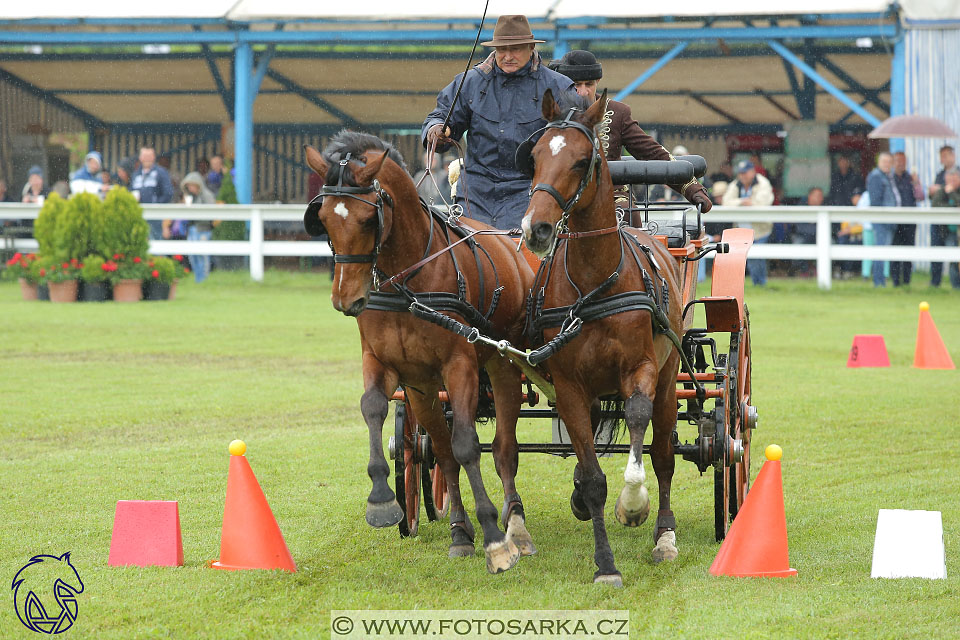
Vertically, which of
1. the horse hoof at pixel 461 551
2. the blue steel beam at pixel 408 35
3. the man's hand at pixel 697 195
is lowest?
the horse hoof at pixel 461 551

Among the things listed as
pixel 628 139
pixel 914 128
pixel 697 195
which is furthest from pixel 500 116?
pixel 914 128

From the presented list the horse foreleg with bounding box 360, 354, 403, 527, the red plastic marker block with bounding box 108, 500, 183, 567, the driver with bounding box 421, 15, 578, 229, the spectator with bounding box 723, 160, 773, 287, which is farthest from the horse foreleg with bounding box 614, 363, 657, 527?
the spectator with bounding box 723, 160, 773, 287

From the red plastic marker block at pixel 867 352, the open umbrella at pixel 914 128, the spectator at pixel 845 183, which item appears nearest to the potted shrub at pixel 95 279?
the red plastic marker block at pixel 867 352

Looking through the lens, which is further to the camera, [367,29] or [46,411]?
[367,29]

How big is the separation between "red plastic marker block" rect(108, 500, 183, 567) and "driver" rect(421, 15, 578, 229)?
2.38m

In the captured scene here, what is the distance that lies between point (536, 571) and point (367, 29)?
18.7 meters

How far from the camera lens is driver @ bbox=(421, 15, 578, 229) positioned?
6.50m

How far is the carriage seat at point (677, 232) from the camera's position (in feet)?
22.3

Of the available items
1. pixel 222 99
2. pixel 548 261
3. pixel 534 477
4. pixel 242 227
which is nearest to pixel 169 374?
pixel 534 477

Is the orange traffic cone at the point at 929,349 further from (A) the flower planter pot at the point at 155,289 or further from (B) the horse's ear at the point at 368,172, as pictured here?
(A) the flower planter pot at the point at 155,289

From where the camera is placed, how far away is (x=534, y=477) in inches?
312

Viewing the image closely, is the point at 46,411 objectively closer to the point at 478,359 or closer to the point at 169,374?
the point at 169,374

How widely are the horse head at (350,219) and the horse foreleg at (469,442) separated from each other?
0.57m

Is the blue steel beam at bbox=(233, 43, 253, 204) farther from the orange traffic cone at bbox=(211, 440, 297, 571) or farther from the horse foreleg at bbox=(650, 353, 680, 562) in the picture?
the orange traffic cone at bbox=(211, 440, 297, 571)
